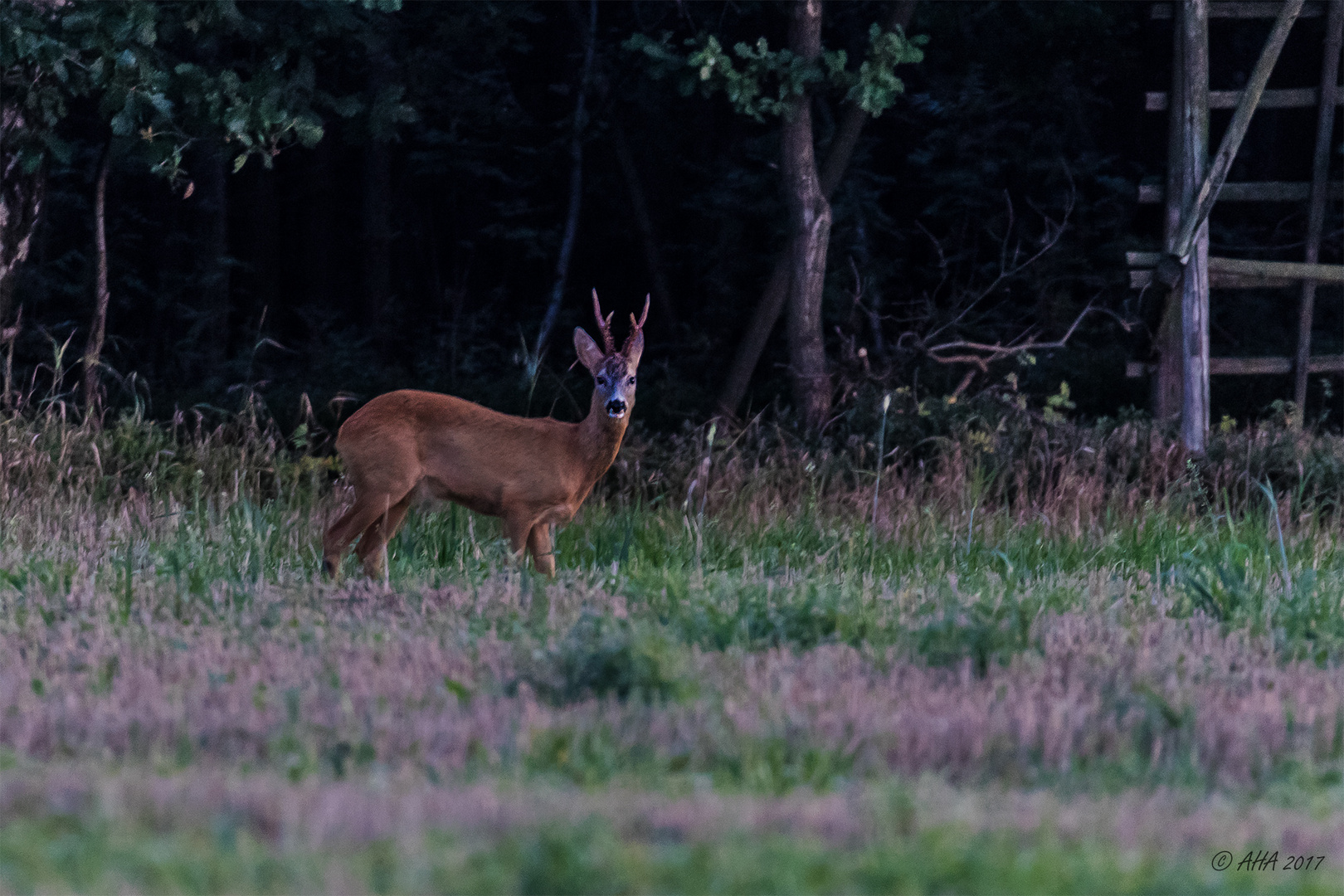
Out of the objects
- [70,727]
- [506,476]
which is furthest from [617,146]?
[70,727]

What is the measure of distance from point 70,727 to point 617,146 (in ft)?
57.4

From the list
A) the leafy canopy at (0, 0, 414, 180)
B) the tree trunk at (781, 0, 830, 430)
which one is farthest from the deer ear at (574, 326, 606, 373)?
the tree trunk at (781, 0, 830, 430)

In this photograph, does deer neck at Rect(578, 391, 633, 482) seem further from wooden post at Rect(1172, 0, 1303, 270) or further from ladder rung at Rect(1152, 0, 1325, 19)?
ladder rung at Rect(1152, 0, 1325, 19)

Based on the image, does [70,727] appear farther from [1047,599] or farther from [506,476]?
[1047,599]

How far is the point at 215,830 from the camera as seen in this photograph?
3.39 metres

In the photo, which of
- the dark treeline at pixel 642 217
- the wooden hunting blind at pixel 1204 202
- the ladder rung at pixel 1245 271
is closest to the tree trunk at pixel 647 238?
the dark treeline at pixel 642 217

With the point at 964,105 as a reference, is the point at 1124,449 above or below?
below

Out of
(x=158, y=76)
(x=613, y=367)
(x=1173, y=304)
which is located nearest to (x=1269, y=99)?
(x=1173, y=304)

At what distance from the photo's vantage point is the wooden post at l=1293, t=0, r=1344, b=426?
1132cm

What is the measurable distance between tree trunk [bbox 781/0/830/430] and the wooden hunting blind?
8.24 feet

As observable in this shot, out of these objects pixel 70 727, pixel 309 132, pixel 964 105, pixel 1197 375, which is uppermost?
pixel 964 105

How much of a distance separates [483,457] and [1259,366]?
6642mm

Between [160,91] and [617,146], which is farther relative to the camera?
[617,146]

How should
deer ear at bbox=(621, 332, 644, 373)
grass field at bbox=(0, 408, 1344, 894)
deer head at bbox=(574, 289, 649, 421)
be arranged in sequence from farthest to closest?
deer ear at bbox=(621, 332, 644, 373), deer head at bbox=(574, 289, 649, 421), grass field at bbox=(0, 408, 1344, 894)
